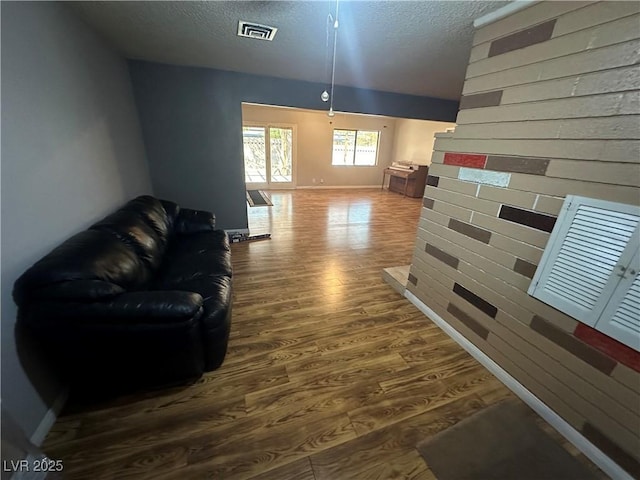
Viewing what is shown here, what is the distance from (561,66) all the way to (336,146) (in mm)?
7267

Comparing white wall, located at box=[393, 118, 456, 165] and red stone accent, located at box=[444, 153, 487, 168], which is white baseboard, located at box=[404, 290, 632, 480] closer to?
red stone accent, located at box=[444, 153, 487, 168]

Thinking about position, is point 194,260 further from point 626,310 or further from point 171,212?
point 626,310

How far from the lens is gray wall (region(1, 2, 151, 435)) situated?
46.3 inches

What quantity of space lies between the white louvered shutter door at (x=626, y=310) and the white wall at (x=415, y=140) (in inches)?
267

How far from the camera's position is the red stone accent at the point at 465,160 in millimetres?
1759

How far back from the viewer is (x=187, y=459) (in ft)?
3.96

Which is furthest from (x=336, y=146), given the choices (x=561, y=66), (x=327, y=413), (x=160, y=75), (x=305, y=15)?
(x=327, y=413)

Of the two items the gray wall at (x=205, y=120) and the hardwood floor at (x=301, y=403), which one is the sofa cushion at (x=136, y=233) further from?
the gray wall at (x=205, y=120)

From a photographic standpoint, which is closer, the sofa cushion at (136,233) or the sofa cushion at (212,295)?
the sofa cushion at (212,295)

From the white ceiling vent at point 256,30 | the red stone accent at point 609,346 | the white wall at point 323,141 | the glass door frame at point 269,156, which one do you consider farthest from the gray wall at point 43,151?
the white wall at point 323,141

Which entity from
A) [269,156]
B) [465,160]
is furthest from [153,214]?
[269,156]

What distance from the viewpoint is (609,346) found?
1.20m

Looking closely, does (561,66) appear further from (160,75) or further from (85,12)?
(160,75)

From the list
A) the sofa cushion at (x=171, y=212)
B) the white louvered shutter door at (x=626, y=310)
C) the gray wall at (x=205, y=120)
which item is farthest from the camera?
the gray wall at (x=205, y=120)
